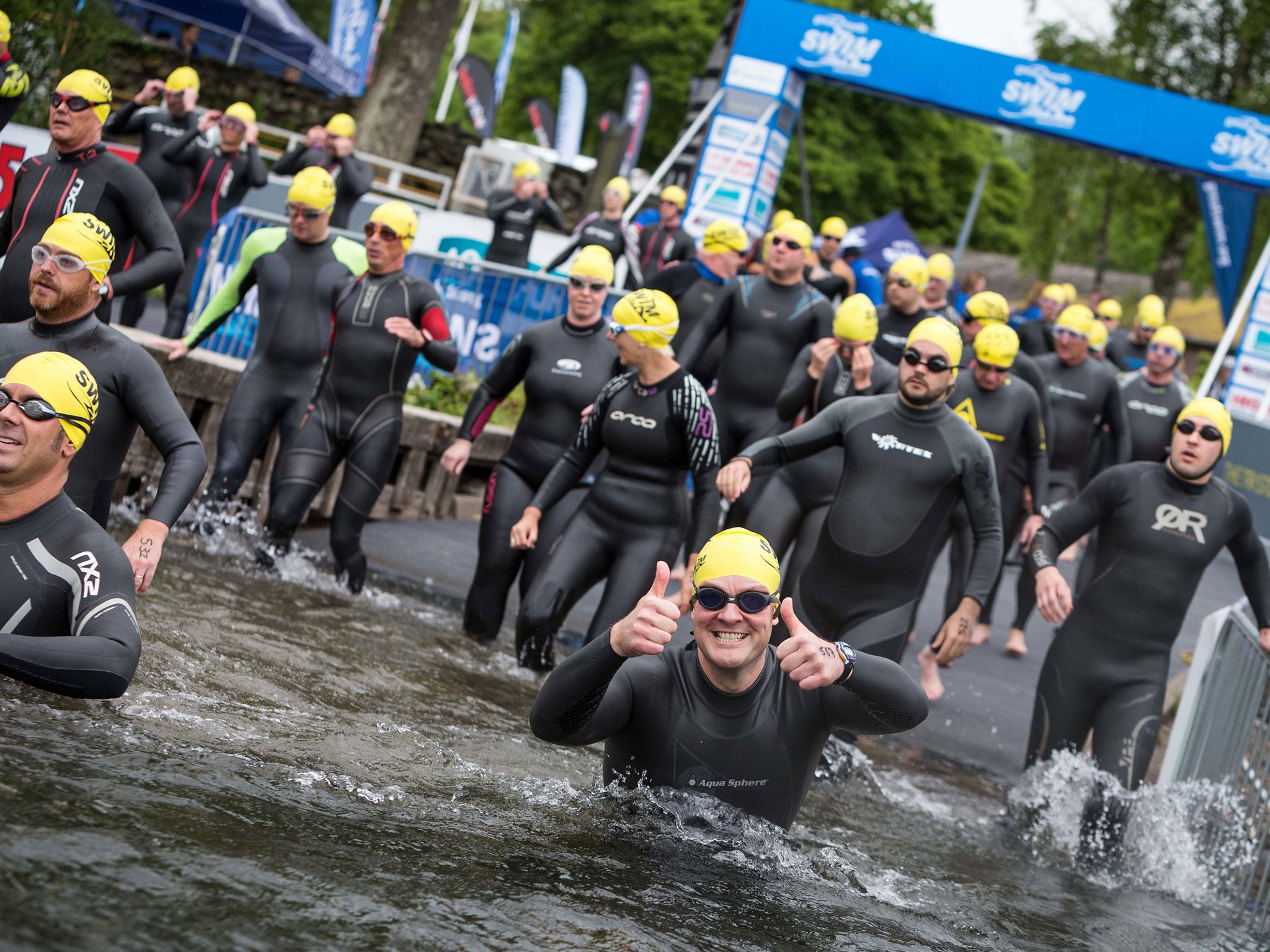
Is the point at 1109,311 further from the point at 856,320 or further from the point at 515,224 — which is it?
the point at 856,320

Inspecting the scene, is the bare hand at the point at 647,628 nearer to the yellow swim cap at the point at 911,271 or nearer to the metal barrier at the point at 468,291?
the yellow swim cap at the point at 911,271

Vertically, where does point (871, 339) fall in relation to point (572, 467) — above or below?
above

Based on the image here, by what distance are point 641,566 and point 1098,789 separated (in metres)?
2.33

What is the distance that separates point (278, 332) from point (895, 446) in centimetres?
390

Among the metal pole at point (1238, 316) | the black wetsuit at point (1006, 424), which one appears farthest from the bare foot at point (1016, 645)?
the metal pole at point (1238, 316)

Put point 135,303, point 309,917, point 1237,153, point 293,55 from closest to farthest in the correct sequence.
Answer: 1. point 309,917
2. point 135,303
3. point 1237,153
4. point 293,55

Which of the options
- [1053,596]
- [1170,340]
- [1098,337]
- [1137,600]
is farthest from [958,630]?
[1098,337]

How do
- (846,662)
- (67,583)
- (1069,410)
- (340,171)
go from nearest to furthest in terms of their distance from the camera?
(67,583) < (846,662) < (1069,410) < (340,171)

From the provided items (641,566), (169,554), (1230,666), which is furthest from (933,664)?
(169,554)

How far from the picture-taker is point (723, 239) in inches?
400

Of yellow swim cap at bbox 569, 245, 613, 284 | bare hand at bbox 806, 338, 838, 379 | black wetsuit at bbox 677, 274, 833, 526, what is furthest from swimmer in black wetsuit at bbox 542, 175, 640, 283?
bare hand at bbox 806, 338, 838, 379

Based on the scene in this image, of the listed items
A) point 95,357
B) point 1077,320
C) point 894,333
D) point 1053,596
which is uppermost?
point 1077,320

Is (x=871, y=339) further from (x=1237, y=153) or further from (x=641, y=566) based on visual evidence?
Answer: (x=1237, y=153)

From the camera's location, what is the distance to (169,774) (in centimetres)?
428
